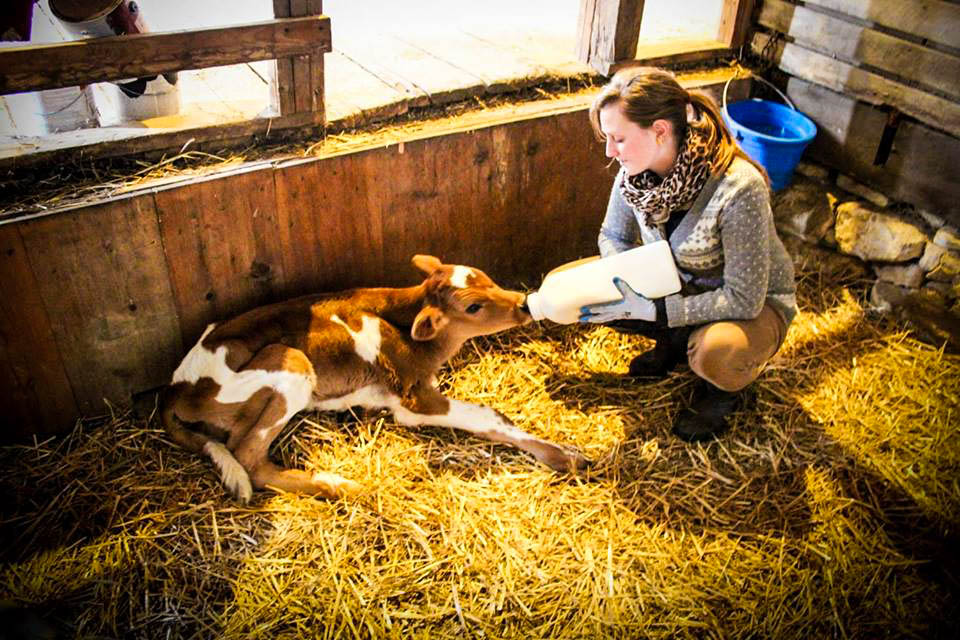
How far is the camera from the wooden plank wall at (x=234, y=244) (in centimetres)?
385

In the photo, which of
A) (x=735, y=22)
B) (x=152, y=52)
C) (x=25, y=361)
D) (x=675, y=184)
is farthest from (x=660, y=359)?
(x=25, y=361)

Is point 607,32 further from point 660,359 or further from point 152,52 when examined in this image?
point 152,52

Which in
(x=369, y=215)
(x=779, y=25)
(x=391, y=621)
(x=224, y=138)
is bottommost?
(x=391, y=621)

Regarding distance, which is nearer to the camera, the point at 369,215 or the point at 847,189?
the point at 369,215

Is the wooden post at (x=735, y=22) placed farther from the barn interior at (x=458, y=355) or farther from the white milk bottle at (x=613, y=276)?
the white milk bottle at (x=613, y=276)

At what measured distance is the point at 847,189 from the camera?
18.3 feet

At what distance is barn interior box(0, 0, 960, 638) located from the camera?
3.61 metres

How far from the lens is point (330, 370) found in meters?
4.27

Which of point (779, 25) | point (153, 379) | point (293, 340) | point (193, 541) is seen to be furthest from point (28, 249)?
point (779, 25)

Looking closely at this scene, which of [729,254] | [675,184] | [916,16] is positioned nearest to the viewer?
[675,184]

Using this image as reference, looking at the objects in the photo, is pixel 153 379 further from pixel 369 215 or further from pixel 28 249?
pixel 369 215

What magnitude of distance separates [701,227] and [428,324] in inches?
57.9

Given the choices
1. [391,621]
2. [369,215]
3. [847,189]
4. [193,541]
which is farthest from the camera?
[847,189]

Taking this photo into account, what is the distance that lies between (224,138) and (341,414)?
1658 millimetres
